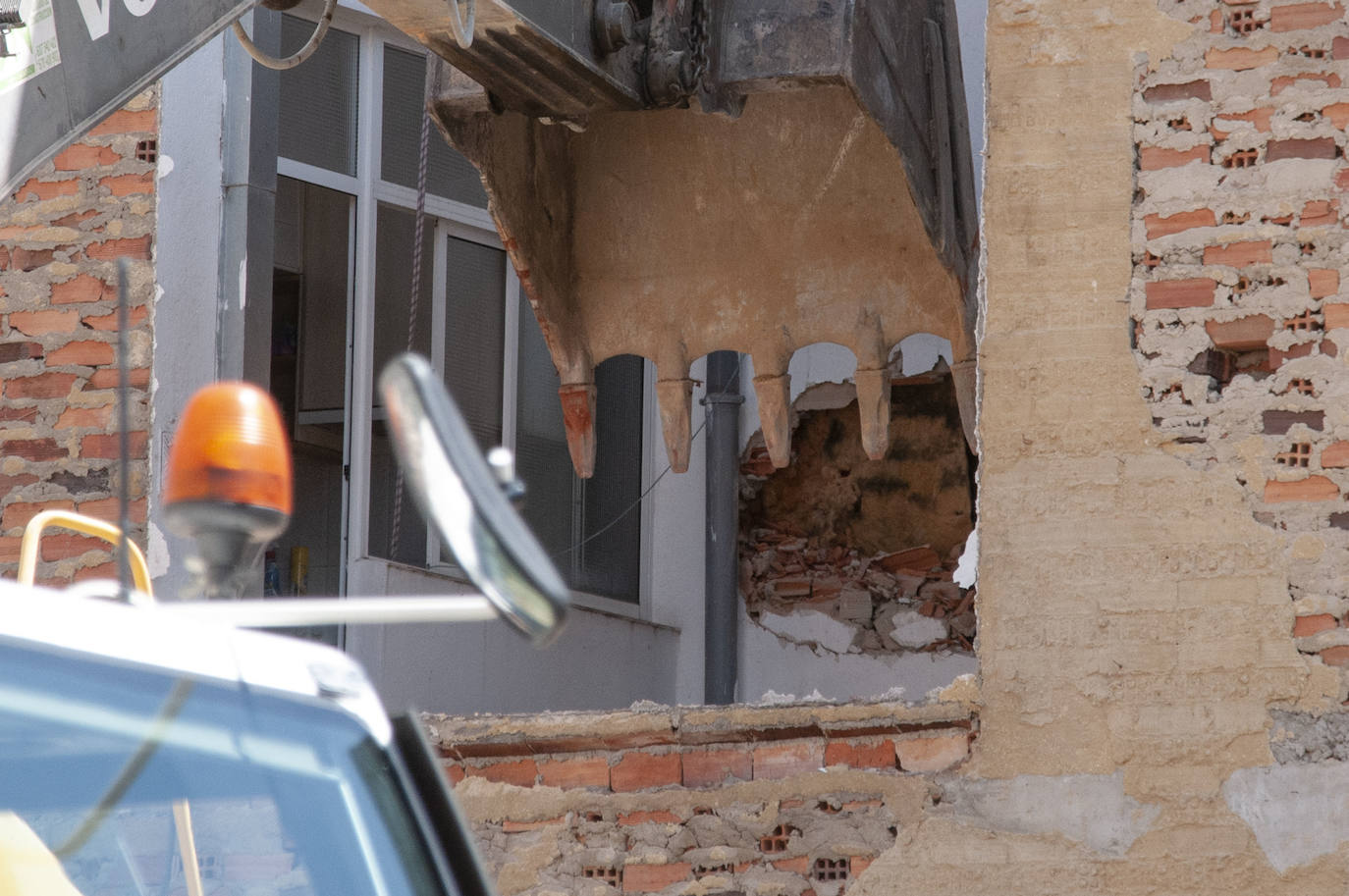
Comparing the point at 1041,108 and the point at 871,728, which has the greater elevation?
the point at 1041,108

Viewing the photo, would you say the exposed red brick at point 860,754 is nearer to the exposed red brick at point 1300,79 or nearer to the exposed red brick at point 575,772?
the exposed red brick at point 575,772

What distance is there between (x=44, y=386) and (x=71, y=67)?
2502 millimetres

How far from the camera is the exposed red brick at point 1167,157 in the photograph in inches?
186

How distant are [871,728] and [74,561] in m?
2.63

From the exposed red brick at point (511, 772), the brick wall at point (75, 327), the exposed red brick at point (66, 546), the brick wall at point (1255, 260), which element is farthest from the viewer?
the brick wall at point (75, 327)

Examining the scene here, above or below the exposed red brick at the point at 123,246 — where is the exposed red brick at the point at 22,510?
below

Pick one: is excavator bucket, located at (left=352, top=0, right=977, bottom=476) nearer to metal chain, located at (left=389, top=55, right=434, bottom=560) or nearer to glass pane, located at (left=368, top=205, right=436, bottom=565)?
metal chain, located at (left=389, top=55, right=434, bottom=560)

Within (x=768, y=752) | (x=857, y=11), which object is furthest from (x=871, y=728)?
(x=857, y=11)

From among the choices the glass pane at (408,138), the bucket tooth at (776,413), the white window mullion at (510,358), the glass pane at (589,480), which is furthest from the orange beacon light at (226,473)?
the glass pane at (589,480)

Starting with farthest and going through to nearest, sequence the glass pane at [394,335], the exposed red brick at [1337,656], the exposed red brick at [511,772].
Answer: the glass pane at [394,335] → the exposed red brick at [511,772] → the exposed red brick at [1337,656]

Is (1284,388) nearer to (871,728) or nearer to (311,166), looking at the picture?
(871,728)

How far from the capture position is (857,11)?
5.59 metres

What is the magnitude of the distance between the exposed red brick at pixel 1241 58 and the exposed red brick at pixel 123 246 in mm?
3462

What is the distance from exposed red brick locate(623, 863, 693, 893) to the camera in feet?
15.7
